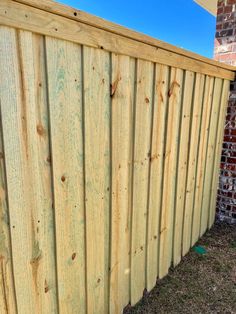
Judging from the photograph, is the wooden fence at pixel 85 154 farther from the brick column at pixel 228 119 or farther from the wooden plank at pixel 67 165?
the brick column at pixel 228 119

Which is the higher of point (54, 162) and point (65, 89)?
point (65, 89)

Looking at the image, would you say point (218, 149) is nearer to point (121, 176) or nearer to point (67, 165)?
point (121, 176)

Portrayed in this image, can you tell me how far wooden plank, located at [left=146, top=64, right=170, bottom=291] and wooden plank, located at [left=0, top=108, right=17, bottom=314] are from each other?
41.4 inches

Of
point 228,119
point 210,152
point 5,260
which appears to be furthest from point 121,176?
point 228,119

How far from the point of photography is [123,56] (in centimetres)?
135

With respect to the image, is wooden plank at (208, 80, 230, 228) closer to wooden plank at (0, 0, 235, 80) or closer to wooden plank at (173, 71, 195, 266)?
wooden plank at (173, 71, 195, 266)

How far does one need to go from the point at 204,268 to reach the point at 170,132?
1.38 metres

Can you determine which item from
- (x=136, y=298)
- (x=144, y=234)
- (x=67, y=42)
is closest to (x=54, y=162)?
(x=67, y=42)

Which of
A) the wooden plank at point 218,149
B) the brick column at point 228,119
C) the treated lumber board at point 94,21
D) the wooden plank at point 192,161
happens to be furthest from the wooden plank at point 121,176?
the brick column at point 228,119

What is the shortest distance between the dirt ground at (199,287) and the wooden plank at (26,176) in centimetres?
96

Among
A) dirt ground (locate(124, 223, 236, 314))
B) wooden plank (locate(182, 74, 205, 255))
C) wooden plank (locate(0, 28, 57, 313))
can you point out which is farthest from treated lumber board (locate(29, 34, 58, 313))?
wooden plank (locate(182, 74, 205, 255))

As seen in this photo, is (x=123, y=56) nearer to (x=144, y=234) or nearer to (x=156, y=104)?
(x=156, y=104)

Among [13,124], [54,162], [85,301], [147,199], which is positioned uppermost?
[13,124]

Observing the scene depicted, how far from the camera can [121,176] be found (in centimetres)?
152
